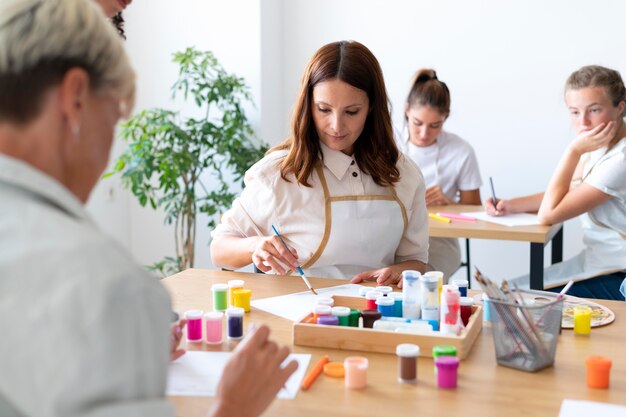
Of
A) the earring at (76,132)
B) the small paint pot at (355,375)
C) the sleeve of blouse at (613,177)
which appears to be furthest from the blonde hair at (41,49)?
the sleeve of blouse at (613,177)

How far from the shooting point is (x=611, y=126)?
335 centimetres

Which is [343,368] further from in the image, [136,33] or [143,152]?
[136,33]

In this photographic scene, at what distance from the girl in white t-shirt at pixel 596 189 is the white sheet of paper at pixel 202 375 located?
1.99 m

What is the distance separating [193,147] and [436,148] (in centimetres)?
138

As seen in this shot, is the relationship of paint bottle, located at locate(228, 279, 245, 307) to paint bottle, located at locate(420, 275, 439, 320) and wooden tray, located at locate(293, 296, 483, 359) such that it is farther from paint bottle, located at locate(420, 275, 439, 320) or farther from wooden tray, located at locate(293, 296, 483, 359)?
paint bottle, located at locate(420, 275, 439, 320)

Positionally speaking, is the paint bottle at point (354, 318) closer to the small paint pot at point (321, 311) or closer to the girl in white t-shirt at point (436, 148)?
the small paint pot at point (321, 311)

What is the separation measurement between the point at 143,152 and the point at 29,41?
132 inches

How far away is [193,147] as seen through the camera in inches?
179

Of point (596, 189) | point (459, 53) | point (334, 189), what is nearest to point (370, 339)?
point (334, 189)

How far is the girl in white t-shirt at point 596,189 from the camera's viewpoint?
10.8 ft

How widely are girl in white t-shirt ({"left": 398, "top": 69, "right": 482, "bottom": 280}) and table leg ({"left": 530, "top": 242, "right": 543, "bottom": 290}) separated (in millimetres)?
668

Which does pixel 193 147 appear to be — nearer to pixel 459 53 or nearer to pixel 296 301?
pixel 459 53

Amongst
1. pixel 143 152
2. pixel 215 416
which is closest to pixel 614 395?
pixel 215 416

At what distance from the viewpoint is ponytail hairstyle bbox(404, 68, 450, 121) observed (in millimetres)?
4000
